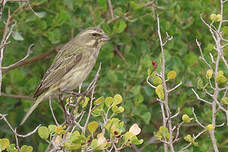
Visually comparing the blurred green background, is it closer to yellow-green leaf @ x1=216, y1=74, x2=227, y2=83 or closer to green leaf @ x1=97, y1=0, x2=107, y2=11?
green leaf @ x1=97, y1=0, x2=107, y2=11

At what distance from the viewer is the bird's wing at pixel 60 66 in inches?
223

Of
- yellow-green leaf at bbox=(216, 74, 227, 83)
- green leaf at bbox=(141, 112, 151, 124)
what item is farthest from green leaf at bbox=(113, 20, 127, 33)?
yellow-green leaf at bbox=(216, 74, 227, 83)

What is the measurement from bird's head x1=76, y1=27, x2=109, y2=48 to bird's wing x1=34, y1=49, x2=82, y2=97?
147 mm

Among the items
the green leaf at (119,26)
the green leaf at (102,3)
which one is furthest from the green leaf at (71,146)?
the green leaf at (102,3)

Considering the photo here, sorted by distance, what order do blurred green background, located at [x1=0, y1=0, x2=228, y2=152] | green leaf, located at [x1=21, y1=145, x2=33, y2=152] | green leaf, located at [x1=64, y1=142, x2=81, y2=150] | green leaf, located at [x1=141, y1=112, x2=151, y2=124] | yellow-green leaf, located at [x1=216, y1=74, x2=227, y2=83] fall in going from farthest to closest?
1. blurred green background, located at [x1=0, y1=0, x2=228, y2=152]
2. green leaf, located at [x1=141, y1=112, x2=151, y2=124]
3. yellow-green leaf, located at [x1=216, y1=74, x2=227, y2=83]
4. green leaf, located at [x1=21, y1=145, x2=33, y2=152]
5. green leaf, located at [x1=64, y1=142, x2=81, y2=150]

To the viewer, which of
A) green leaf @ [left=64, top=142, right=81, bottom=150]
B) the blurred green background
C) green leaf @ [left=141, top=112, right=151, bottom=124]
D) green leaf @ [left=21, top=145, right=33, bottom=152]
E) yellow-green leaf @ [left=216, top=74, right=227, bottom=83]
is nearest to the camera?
green leaf @ [left=64, top=142, right=81, bottom=150]

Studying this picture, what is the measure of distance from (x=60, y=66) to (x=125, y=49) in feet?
3.49

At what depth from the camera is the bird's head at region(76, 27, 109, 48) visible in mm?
5844

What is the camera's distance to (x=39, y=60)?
6.56 meters

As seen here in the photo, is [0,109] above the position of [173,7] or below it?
below

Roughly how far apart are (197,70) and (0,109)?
2400 mm

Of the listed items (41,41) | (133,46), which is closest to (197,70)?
(133,46)

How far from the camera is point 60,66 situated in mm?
5777

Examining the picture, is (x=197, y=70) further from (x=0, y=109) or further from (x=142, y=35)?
(x=0, y=109)
